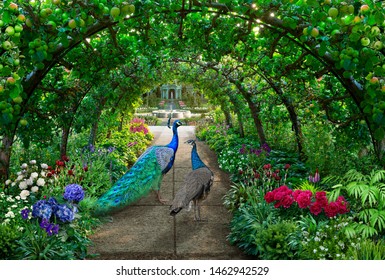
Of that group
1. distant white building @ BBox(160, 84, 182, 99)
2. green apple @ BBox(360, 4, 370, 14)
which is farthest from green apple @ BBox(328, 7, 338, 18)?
distant white building @ BBox(160, 84, 182, 99)

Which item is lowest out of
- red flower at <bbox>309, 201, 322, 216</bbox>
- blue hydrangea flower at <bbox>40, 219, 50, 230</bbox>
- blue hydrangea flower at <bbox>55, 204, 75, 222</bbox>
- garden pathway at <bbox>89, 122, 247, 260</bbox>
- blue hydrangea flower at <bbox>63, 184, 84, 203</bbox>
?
garden pathway at <bbox>89, 122, 247, 260</bbox>

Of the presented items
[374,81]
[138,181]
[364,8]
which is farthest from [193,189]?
[364,8]

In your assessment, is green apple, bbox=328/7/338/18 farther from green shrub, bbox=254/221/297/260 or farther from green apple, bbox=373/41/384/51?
green shrub, bbox=254/221/297/260

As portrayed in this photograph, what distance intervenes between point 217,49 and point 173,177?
301 centimetres

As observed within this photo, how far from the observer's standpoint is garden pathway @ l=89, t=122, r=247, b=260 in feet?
14.3

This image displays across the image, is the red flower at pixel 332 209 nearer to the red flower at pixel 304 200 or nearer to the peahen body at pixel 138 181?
the red flower at pixel 304 200

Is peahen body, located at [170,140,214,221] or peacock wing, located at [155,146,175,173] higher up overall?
peacock wing, located at [155,146,175,173]

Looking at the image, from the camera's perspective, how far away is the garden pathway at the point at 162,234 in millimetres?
4363

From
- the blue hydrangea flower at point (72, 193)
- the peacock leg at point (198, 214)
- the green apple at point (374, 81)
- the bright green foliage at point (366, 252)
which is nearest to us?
the bright green foliage at point (366, 252)

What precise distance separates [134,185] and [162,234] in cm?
101

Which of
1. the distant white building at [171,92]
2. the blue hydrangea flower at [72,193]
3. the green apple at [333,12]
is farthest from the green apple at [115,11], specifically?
the distant white building at [171,92]

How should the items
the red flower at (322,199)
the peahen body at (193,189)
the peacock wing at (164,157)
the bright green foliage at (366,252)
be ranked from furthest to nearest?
the peacock wing at (164,157)
the peahen body at (193,189)
the red flower at (322,199)
the bright green foliage at (366,252)
